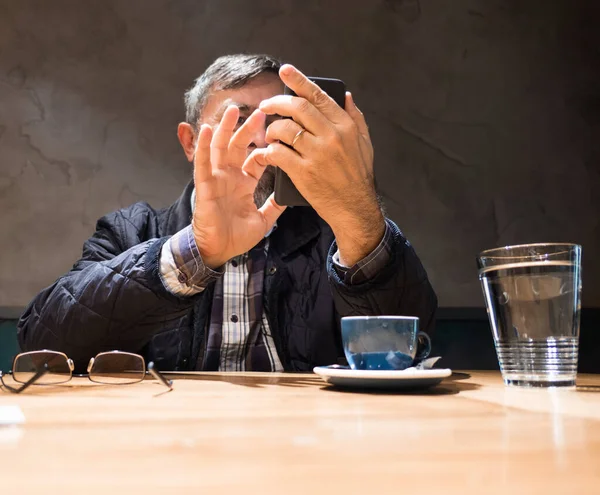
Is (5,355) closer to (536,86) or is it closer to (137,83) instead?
(137,83)

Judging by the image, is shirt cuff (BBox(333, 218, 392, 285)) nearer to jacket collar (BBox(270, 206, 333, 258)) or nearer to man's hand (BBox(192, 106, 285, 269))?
man's hand (BBox(192, 106, 285, 269))

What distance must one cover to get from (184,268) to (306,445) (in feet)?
2.54

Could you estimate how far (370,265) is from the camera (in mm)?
1172

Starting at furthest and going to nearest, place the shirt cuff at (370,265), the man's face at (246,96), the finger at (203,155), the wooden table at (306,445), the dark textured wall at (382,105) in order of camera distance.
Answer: the dark textured wall at (382,105) → the man's face at (246,96) → the shirt cuff at (370,265) → the finger at (203,155) → the wooden table at (306,445)

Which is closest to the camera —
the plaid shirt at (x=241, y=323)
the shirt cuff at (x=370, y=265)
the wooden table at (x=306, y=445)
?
the wooden table at (x=306, y=445)

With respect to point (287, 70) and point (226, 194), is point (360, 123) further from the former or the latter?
point (226, 194)

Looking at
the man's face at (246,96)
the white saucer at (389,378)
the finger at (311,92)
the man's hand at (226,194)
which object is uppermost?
the man's face at (246,96)

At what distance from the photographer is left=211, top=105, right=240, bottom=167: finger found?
110 cm

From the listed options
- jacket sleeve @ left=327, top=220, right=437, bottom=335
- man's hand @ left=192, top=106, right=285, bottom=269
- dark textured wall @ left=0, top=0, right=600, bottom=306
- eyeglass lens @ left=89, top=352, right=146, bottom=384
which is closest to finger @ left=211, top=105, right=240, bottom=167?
man's hand @ left=192, top=106, right=285, bottom=269

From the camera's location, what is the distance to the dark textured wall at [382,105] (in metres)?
2.26

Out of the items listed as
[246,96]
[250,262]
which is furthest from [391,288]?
[246,96]

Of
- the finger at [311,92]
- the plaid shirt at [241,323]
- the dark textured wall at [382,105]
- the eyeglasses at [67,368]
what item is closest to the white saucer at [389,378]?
the eyeglasses at [67,368]

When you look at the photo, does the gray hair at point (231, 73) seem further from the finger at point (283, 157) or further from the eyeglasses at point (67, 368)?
the eyeglasses at point (67, 368)

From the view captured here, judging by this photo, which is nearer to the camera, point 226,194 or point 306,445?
point 306,445
